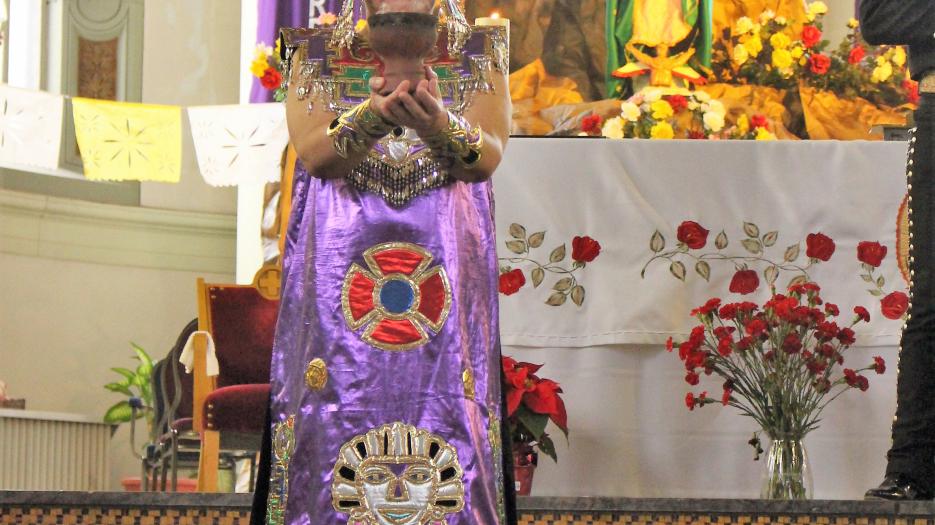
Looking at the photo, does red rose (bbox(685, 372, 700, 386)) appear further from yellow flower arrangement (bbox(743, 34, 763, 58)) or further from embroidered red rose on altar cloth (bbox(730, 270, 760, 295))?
yellow flower arrangement (bbox(743, 34, 763, 58))

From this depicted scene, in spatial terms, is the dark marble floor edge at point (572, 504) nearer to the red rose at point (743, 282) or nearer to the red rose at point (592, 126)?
the red rose at point (743, 282)

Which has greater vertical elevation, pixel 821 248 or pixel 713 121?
pixel 713 121

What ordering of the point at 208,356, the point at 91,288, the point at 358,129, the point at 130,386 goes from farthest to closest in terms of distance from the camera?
the point at 91,288, the point at 130,386, the point at 208,356, the point at 358,129

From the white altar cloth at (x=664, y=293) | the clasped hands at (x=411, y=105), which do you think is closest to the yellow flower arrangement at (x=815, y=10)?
the white altar cloth at (x=664, y=293)

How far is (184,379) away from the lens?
733 cm

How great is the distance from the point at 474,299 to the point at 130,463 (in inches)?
292

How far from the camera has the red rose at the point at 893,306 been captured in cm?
410

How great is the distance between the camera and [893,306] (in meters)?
4.10

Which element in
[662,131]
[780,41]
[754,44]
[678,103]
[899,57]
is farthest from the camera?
[754,44]

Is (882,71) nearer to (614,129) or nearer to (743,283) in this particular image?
(614,129)

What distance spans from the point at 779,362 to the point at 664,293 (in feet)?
1.47

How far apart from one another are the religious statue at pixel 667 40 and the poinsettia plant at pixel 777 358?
285cm

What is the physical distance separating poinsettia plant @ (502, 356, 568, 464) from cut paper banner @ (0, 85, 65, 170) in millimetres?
4568

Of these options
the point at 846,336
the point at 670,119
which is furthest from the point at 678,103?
the point at 846,336
